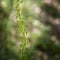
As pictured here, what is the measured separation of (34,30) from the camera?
3.05 m

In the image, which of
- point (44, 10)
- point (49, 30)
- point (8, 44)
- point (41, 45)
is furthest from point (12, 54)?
point (44, 10)

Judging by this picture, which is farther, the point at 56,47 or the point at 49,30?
the point at 49,30

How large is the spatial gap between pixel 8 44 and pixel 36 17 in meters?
0.81

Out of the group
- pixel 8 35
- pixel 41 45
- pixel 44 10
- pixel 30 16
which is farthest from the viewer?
pixel 44 10

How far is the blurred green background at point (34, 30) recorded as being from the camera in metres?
2.54

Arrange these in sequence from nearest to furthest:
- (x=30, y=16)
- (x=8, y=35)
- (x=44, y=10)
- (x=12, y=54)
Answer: (x=12, y=54) → (x=8, y=35) → (x=30, y=16) → (x=44, y=10)

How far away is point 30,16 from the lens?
10.1 ft

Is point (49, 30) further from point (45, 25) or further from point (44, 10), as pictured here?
point (44, 10)

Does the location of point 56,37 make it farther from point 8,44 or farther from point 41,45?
point 8,44

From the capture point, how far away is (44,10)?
3.43m

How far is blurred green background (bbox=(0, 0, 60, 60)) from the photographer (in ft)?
8.35

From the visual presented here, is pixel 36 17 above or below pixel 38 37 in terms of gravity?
above

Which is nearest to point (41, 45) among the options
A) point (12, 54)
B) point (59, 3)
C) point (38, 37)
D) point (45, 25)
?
point (38, 37)

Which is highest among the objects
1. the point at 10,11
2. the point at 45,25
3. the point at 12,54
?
the point at 10,11
